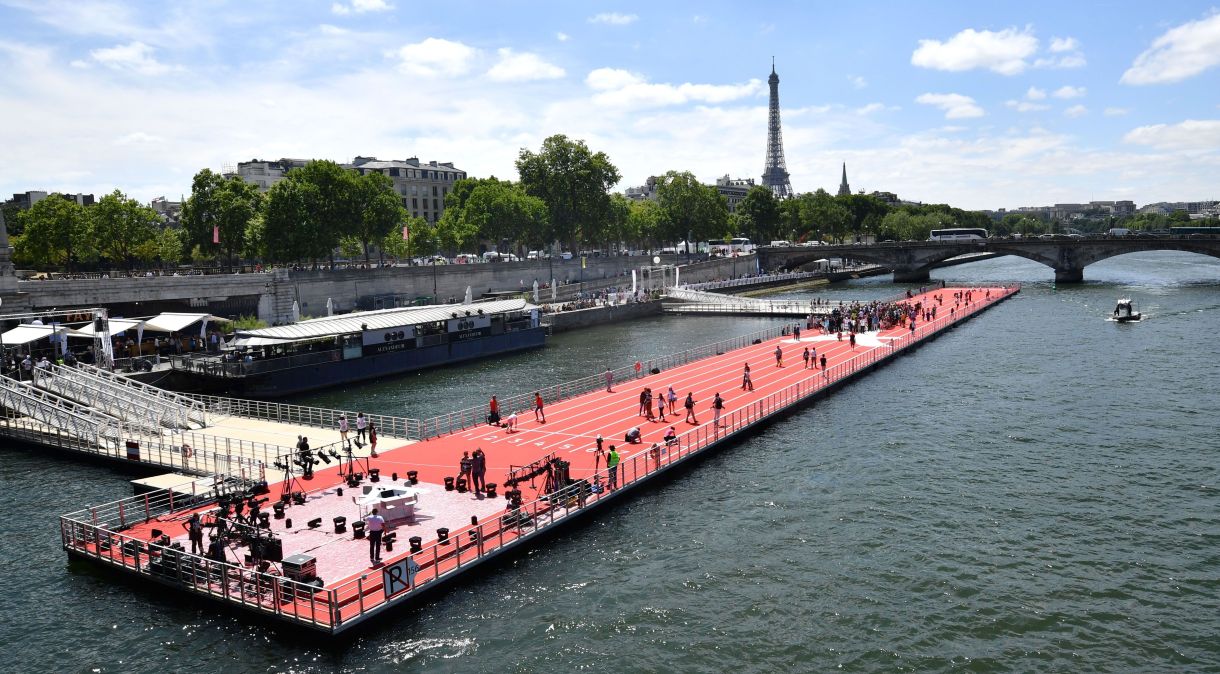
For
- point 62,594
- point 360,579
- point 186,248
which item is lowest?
point 62,594

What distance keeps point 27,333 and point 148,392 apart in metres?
11.9

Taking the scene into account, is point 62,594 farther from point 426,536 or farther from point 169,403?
point 169,403

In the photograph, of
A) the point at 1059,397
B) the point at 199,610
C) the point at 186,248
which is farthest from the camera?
the point at 186,248

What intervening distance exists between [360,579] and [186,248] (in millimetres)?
83527

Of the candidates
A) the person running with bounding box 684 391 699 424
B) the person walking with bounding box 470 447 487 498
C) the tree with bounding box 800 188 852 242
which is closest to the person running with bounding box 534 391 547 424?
the person running with bounding box 684 391 699 424

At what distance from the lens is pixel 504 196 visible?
116500 mm

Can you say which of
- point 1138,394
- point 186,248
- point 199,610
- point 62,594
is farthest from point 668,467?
point 186,248

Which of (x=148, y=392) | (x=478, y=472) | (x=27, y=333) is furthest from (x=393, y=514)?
(x=27, y=333)

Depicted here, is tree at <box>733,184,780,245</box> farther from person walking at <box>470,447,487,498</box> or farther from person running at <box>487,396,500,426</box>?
person walking at <box>470,447,487,498</box>

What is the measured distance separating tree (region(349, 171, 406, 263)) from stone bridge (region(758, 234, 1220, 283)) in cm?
7838

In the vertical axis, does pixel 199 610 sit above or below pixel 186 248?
below

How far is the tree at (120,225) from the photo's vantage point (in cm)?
8356

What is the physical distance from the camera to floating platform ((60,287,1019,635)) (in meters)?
21.8

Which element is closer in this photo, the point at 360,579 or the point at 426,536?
the point at 360,579
